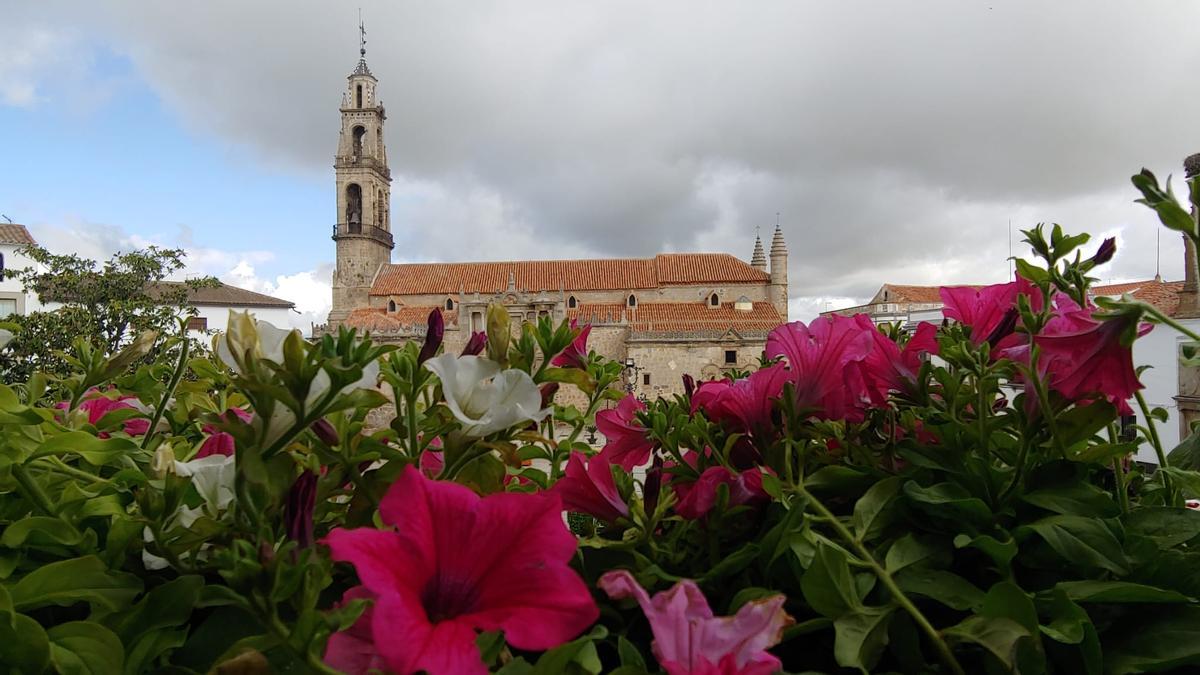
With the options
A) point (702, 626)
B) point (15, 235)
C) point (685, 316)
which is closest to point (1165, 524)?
point (702, 626)

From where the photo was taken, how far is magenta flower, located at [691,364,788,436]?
70 centimetres

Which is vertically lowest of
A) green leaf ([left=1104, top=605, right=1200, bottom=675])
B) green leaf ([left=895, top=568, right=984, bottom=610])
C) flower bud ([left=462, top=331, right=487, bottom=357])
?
green leaf ([left=1104, top=605, right=1200, bottom=675])

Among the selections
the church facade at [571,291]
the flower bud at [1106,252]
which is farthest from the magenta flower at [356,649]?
the church facade at [571,291]

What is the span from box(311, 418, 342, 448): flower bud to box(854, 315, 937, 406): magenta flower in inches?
20.6

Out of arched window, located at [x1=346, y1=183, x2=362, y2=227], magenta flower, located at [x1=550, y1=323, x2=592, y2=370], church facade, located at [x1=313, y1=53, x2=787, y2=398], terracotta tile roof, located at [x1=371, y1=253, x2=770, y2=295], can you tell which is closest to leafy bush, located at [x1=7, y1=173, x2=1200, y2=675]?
magenta flower, located at [x1=550, y1=323, x2=592, y2=370]

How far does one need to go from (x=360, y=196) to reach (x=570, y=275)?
27.9 ft

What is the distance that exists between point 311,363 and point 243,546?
0.11 meters

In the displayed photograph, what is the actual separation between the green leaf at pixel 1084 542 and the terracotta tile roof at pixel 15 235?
2424cm

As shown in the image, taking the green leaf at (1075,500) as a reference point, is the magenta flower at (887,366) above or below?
above

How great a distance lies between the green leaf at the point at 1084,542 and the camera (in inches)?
20.8

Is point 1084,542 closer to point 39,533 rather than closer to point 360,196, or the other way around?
point 39,533

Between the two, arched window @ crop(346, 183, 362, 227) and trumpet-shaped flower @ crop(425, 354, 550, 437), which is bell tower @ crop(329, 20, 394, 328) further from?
trumpet-shaped flower @ crop(425, 354, 550, 437)

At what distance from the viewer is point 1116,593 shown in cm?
49

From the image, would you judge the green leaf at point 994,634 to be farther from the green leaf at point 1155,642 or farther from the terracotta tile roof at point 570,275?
the terracotta tile roof at point 570,275
